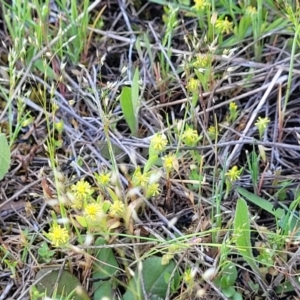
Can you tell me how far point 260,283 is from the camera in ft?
4.37

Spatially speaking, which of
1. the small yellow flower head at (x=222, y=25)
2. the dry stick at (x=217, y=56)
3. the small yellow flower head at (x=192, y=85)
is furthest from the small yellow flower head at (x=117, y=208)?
the small yellow flower head at (x=222, y=25)

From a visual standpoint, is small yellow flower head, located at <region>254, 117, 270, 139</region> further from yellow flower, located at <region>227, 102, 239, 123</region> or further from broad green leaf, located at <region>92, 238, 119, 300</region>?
broad green leaf, located at <region>92, 238, 119, 300</region>

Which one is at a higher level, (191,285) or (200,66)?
(200,66)

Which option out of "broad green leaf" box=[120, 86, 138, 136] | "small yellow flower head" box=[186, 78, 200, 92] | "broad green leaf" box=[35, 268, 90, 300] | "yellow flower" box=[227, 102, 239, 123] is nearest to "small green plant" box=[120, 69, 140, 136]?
"broad green leaf" box=[120, 86, 138, 136]

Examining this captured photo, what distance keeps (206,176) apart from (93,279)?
1.33 feet

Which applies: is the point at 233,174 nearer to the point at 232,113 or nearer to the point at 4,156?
the point at 232,113

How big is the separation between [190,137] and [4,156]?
476 millimetres

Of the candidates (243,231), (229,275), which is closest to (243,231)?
(243,231)

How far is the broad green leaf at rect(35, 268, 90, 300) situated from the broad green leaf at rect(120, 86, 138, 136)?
0.45m

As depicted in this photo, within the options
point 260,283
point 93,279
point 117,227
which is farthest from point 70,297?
point 260,283

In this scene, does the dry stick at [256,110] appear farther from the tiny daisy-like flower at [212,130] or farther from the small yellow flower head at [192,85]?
the small yellow flower head at [192,85]

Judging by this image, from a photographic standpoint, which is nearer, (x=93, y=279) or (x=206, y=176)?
(x=93, y=279)

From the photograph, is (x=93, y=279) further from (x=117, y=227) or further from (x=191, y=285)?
(x=191, y=285)

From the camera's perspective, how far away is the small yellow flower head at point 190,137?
1.44 m
